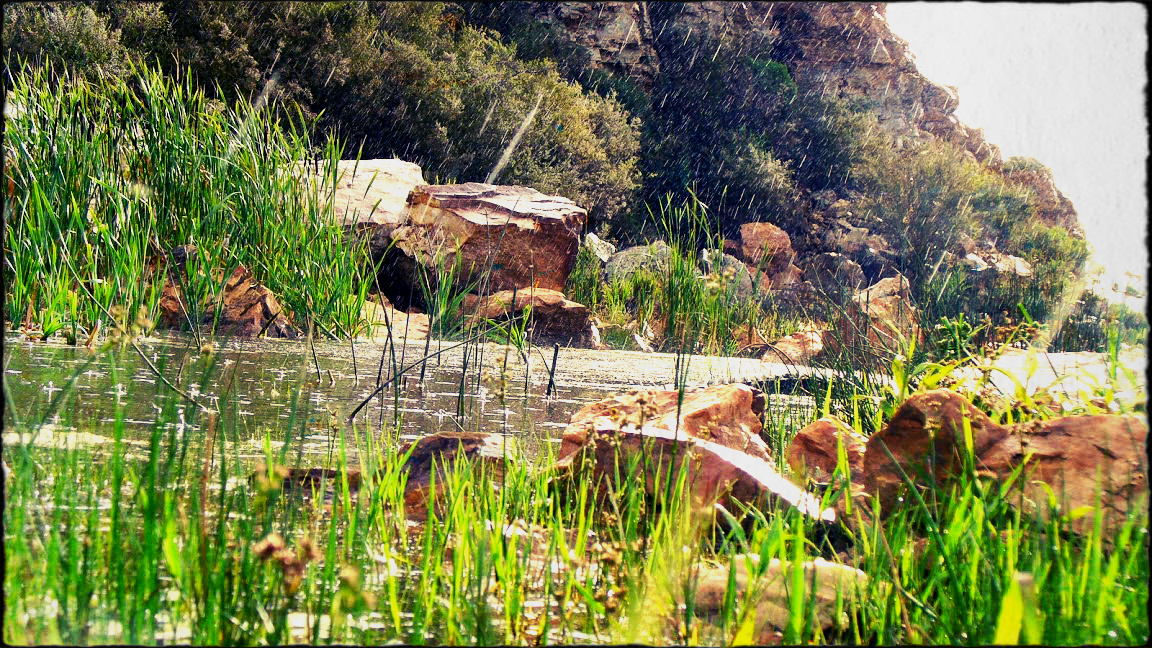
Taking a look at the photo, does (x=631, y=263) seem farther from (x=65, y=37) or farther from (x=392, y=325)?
(x=65, y=37)

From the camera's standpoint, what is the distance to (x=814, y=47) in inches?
1015

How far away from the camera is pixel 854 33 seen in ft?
87.2

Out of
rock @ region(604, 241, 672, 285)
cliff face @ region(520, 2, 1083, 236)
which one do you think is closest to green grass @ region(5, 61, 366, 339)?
rock @ region(604, 241, 672, 285)

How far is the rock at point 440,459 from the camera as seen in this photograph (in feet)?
6.36

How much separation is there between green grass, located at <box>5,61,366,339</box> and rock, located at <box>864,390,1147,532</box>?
7.73 feet

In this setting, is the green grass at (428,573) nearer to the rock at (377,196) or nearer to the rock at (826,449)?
the rock at (826,449)

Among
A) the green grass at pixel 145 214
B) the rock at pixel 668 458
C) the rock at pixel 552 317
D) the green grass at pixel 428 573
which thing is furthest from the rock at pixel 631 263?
the green grass at pixel 428 573

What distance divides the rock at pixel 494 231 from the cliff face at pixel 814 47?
11.8 metres

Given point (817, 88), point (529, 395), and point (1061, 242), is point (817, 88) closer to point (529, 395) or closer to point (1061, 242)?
point (1061, 242)

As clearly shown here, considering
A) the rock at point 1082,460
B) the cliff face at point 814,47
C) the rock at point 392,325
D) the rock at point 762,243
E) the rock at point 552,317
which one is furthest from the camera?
the cliff face at point 814,47

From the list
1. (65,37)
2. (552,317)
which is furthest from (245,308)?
(65,37)

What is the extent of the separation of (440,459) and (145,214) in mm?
2799

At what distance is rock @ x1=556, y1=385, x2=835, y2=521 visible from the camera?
178cm

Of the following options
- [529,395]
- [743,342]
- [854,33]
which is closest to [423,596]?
[529,395]
